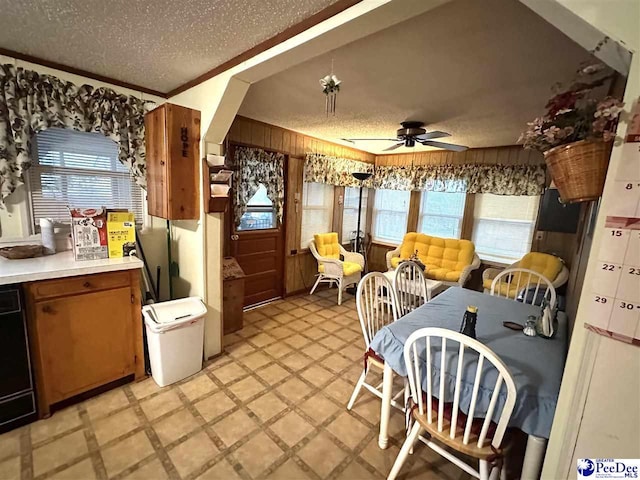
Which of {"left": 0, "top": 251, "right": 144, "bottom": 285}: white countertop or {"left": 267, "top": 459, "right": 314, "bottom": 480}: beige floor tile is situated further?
{"left": 0, "top": 251, "right": 144, "bottom": 285}: white countertop

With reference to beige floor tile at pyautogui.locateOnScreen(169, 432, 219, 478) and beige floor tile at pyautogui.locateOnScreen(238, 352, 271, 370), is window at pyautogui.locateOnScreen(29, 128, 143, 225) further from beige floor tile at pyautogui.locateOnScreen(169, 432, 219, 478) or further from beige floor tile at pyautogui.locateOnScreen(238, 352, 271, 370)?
beige floor tile at pyautogui.locateOnScreen(169, 432, 219, 478)

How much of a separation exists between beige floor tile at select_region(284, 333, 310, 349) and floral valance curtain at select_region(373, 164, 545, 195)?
329 cm

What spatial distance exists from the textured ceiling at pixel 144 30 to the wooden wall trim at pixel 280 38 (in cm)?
2

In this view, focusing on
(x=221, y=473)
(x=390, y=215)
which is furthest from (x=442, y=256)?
(x=221, y=473)

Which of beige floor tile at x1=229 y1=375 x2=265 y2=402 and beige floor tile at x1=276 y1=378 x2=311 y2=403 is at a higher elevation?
beige floor tile at x1=276 y1=378 x2=311 y2=403

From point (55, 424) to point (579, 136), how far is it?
3010 mm

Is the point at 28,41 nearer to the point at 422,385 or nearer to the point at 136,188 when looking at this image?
the point at 136,188

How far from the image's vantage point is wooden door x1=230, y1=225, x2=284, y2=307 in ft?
11.9

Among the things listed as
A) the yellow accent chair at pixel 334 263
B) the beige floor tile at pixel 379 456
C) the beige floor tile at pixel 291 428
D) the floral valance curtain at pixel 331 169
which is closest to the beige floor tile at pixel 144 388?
the beige floor tile at pixel 291 428

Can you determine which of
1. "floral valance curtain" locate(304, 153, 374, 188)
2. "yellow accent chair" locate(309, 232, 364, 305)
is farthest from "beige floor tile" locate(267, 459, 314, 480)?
"floral valance curtain" locate(304, 153, 374, 188)

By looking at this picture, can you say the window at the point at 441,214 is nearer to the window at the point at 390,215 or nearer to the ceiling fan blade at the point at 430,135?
the window at the point at 390,215

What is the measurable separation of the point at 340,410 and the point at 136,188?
2577 millimetres

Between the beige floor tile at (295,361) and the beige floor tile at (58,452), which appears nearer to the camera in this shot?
the beige floor tile at (58,452)

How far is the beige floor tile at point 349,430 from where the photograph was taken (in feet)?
5.77
